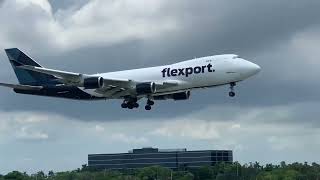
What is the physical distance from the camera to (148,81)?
133 meters

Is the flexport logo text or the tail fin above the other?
the tail fin

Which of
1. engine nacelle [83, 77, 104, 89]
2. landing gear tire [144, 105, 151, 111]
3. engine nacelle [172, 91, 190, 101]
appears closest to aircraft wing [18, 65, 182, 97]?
engine nacelle [83, 77, 104, 89]

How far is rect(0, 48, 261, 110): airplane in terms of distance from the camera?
5094 inches

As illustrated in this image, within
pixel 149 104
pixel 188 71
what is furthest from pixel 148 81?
pixel 188 71

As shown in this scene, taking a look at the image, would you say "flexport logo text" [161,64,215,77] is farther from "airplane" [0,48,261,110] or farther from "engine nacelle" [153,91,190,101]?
"engine nacelle" [153,91,190,101]

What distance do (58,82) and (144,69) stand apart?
1510cm

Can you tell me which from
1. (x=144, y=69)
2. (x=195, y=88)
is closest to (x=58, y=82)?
(x=144, y=69)

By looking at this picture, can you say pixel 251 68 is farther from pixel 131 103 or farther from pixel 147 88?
pixel 131 103

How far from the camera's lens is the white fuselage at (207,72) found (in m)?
129

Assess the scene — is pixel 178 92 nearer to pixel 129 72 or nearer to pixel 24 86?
pixel 129 72

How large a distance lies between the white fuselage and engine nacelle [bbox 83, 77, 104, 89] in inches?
300

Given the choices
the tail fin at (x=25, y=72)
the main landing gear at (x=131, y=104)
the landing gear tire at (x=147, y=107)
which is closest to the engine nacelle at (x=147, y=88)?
the main landing gear at (x=131, y=104)

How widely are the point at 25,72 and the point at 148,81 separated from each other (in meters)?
25.2

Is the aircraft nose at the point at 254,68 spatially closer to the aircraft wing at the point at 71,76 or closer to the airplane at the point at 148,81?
the airplane at the point at 148,81
